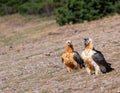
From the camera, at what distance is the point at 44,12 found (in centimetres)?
4791

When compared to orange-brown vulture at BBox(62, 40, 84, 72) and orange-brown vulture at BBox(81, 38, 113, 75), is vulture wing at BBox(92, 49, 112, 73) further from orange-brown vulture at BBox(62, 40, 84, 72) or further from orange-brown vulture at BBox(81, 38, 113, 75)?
orange-brown vulture at BBox(62, 40, 84, 72)

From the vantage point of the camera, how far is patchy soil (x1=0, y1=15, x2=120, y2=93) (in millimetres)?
12758

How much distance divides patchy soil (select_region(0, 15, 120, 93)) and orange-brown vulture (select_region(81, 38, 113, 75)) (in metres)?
0.19

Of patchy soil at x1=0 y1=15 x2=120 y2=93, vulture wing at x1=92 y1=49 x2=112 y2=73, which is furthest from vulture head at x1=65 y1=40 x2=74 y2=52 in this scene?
vulture wing at x1=92 y1=49 x2=112 y2=73

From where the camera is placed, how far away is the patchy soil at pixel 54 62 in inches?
502

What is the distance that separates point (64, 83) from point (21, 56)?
1003cm

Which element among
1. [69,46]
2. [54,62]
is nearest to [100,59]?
[69,46]

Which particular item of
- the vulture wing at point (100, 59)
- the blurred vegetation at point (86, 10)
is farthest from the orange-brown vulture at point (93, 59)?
the blurred vegetation at point (86, 10)

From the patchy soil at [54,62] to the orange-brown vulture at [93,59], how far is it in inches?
7.5

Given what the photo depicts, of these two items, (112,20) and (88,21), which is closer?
(112,20)

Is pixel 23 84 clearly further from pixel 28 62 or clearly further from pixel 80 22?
pixel 80 22

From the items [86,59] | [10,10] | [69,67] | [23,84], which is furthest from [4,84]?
[10,10]

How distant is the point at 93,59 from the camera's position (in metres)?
12.9

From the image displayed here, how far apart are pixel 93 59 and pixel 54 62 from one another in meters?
5.63
